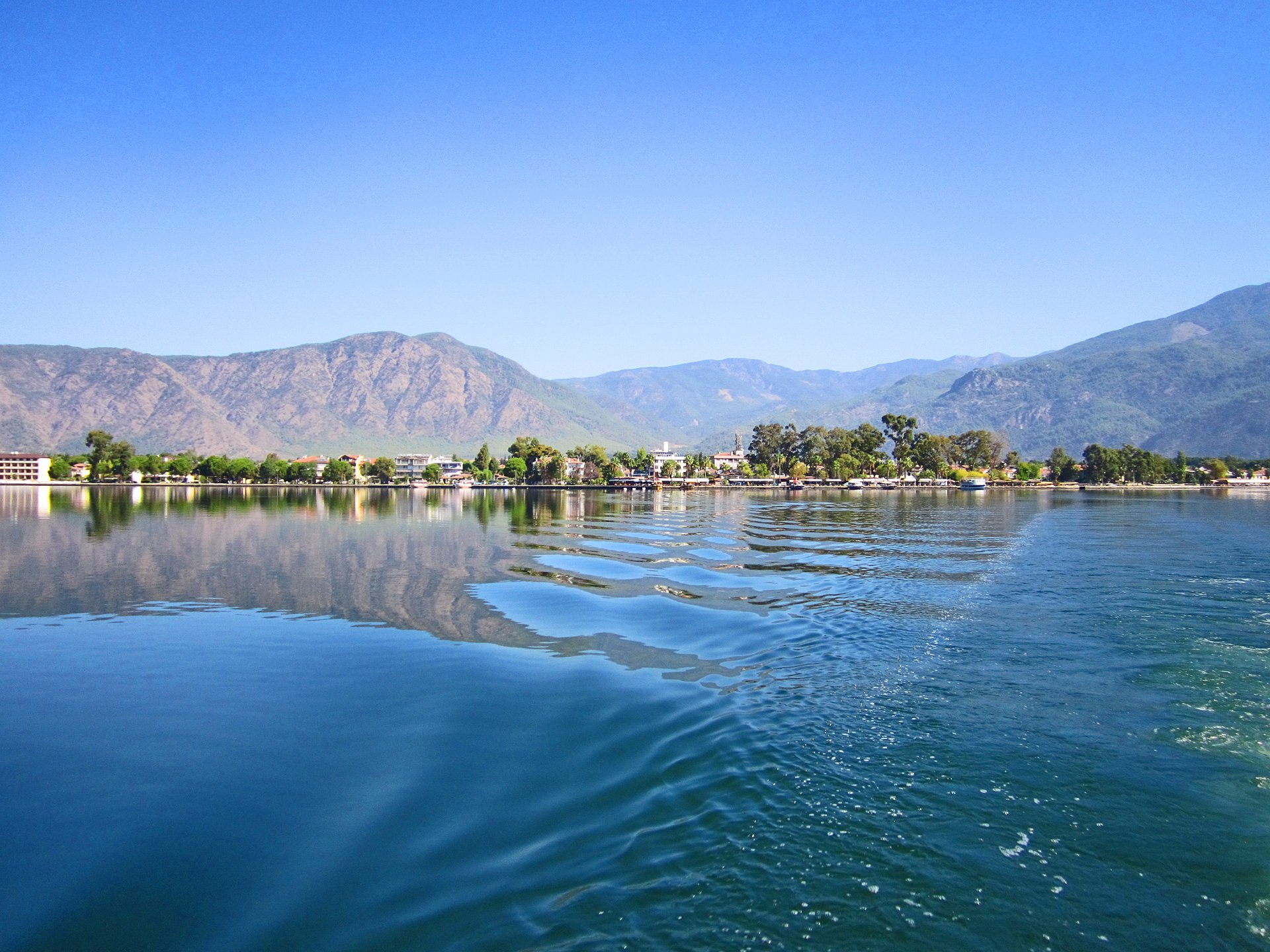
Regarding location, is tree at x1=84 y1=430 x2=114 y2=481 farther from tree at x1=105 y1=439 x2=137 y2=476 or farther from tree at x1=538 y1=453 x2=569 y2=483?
tree at x1=538 y1=453 x2=569 y2=483

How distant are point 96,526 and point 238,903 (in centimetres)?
5780

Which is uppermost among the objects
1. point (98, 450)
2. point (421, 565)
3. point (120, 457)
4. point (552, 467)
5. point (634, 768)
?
point (98, 450)

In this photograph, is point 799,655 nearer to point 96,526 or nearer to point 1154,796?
Answer: point 1154,796

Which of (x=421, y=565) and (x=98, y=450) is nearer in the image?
(x=421, y=565)

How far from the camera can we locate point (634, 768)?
12016 millimetres

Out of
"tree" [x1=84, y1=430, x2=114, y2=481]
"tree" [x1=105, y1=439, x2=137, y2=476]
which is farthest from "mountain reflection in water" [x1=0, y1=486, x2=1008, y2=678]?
"tree" [x1=84, y1=430, x2=114, y2=481]

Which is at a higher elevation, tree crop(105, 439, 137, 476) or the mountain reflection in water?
tree crop(105, 439, 137, 476)

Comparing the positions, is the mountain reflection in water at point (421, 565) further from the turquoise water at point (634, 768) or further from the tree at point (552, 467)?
the tree at point (552, 467)

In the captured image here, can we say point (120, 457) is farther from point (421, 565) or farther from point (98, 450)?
point (421, 565)

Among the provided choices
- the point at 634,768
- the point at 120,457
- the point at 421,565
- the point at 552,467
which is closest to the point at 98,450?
the point at 120,457

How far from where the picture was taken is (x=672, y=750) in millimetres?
12734

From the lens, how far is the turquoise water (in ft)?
26.9

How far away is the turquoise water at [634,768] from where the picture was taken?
26.9 feet

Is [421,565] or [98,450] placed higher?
[98,450]
